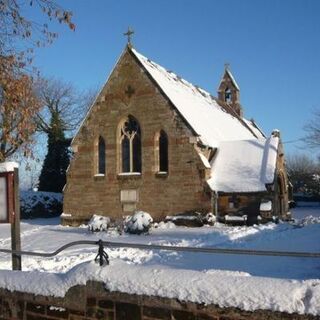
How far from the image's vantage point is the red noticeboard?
6.88m

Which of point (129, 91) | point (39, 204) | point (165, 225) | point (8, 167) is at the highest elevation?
point (129, 91)

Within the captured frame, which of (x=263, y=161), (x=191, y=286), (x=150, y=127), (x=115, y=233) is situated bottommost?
(x=115, y=233)

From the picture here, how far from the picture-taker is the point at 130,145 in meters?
25.0

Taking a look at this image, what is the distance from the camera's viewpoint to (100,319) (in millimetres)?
4895

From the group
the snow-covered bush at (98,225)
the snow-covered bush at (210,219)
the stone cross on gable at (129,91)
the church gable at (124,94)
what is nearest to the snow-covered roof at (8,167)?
the snow-covered bush at (98,225)

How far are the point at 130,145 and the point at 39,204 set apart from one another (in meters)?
11.4

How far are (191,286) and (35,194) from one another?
30490 mm

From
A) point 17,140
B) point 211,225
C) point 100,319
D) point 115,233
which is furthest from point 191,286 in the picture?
point 211,225

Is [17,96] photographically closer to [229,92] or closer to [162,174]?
[162,174]

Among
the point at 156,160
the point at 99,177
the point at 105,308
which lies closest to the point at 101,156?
the point at 99,177

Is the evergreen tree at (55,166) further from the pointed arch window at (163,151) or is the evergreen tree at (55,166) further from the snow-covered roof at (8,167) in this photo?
the snow-covered roof at (8,167)

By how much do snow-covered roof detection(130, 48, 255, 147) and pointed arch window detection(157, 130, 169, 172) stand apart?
1.58 m

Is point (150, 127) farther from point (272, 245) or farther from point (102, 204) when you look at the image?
point (272, 245)

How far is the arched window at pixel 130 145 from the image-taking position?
24891 mm
